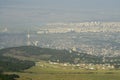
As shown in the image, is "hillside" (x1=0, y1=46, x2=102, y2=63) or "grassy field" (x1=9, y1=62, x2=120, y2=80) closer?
"grassy field" (x1=9, y1=62, x2=120, y2=80)

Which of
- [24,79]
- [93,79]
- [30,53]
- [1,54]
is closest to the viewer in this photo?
[24,79]

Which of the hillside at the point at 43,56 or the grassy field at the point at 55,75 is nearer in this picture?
the grassy field at the point at 55,75

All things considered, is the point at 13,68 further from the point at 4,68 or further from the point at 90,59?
the point at 90,59

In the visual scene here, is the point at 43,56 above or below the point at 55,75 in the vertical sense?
below

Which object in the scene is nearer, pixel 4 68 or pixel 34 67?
pixel 4 68

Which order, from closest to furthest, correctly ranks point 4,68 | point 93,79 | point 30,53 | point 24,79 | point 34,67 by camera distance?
point 24,79
point 93,79
point 4,68
point 34,67
point 30,53

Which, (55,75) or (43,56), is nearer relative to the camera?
(55,75)

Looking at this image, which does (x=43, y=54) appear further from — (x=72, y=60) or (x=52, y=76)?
(x=52, y=76)

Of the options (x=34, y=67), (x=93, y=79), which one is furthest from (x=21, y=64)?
(x=93, y=79)

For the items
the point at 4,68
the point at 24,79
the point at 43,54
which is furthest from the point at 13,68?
the point at 43,54
